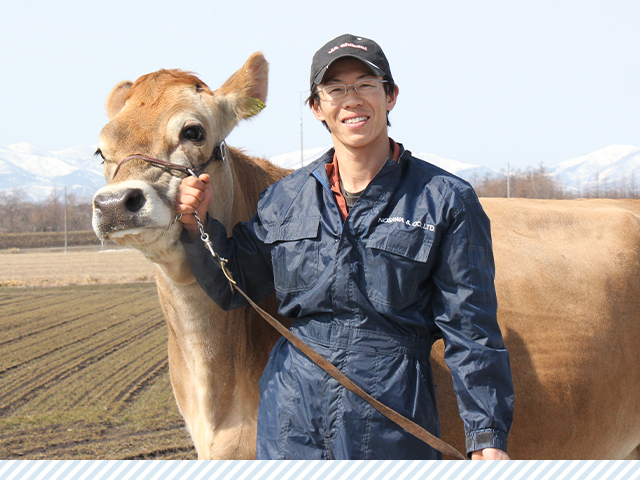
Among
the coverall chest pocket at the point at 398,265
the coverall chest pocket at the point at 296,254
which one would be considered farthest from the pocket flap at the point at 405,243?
the coverall chest pocket at the point at 296,254

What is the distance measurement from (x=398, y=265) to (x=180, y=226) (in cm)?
106

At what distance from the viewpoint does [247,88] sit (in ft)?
11.0

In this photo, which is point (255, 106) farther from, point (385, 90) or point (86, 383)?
point (86, 383)

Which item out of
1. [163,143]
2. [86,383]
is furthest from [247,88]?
[86,383]

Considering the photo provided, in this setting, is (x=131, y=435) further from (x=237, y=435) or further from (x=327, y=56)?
(x=327, y=56)

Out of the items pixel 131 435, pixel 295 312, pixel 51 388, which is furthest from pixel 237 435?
pixel 51 388

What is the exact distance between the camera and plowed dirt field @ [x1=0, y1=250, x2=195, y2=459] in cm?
812

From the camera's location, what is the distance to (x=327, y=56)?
96.4 inches

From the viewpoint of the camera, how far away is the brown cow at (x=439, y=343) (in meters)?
2.80

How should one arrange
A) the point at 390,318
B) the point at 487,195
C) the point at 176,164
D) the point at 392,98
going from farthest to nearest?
1. the point at 487,195
2. the point at 176,164
3. the point at 392,98
4. the point at 390,318

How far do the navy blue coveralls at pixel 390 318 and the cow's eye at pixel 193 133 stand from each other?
82cm

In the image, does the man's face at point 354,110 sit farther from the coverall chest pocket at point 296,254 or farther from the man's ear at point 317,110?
the coverall chest pocket at point 296,254

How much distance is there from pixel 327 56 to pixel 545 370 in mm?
2392

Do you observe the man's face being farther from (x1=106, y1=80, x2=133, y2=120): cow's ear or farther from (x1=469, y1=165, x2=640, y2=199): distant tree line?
(x1=469, y1=165, x2=640, y2=199): distant tree line
